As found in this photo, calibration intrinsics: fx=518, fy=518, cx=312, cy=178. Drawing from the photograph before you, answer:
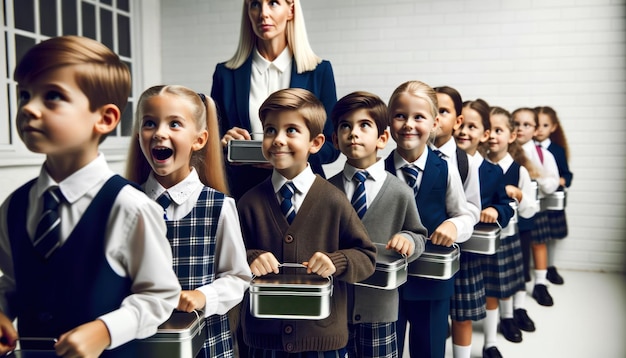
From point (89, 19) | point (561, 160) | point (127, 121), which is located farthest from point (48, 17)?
point (561, 160)

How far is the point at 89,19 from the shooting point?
165 inches

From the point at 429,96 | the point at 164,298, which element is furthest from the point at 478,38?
the point at 164,298

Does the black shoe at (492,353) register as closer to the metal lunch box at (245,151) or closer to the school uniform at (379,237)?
the school uniform at (379,237)

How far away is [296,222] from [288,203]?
0.05 metres

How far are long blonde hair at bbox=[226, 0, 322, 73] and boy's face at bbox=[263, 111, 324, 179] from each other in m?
0.38

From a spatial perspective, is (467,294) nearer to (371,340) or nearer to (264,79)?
(371,340)

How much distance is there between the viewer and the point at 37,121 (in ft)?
2.51

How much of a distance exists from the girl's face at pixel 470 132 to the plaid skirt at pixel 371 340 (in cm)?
102

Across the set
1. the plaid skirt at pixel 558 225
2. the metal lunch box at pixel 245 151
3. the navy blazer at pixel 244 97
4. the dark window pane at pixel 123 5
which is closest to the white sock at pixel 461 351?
the navy blazer at pixel 244 97

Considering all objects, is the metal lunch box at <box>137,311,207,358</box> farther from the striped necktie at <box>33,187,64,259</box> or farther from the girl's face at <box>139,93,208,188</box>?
the girl's face at <box>139,93,208,188</box>

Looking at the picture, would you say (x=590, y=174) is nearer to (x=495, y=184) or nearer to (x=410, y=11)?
(x=410, y=11)

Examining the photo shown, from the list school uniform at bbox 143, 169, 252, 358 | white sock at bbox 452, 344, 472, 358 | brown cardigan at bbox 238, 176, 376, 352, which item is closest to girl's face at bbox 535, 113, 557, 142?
white sock at bbox 452, 344, 472, 358

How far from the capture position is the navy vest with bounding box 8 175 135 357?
0.81 m

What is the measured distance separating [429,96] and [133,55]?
3.83 m
